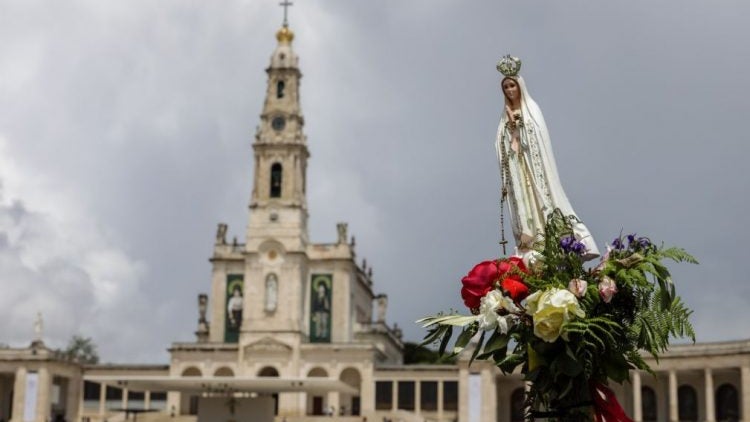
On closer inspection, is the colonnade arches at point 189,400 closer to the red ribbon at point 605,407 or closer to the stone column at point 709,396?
the stone column at point 709,396

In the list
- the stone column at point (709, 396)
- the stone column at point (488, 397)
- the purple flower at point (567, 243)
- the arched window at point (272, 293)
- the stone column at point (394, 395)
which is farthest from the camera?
the arched window at point (272, 293)

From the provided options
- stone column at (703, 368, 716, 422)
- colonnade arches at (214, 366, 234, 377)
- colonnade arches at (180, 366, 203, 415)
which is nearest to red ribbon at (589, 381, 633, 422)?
stone column at (703, 368, 716, 422)

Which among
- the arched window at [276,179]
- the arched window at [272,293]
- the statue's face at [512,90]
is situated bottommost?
the statue's face at [512,90]

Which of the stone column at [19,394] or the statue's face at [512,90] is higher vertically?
the stone column at [19,394]

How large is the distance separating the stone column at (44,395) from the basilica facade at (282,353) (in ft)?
0.20

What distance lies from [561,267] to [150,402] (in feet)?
239

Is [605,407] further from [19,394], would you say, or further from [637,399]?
[19,394]

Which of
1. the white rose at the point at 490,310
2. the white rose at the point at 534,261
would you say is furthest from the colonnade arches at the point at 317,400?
the white rose at the point at 490,310

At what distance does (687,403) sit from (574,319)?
2400 inches

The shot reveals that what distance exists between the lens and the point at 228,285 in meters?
77.4

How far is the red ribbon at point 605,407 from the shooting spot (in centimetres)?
781

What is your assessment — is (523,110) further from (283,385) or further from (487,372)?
(487,372)

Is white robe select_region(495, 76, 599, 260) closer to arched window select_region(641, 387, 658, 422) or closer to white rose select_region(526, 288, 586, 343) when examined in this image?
white rose select_region(526, 288, 586, 343)

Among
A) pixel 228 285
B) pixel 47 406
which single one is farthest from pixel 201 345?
pixel 47 406
